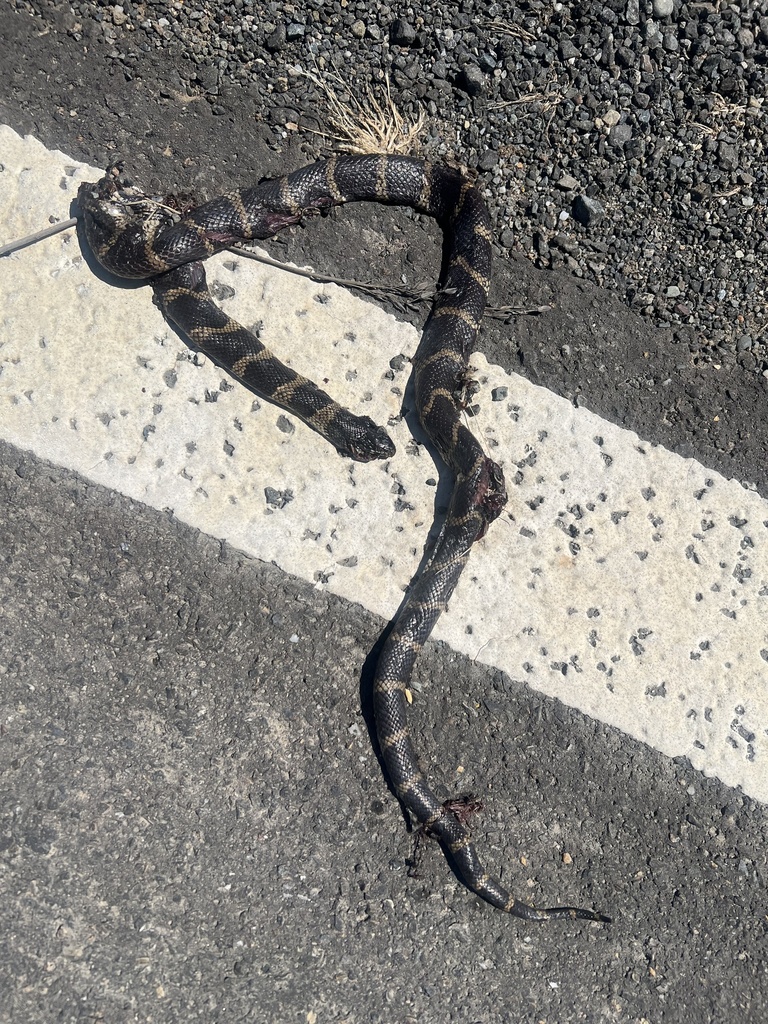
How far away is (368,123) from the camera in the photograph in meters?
4.71

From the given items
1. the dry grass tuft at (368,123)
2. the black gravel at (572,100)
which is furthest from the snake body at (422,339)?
the black gravel at (572,100)

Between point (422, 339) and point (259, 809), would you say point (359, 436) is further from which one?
point (259, 809)

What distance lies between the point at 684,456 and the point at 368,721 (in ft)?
8.62

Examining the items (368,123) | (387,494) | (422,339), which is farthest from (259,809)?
(368,123)

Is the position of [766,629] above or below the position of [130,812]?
above

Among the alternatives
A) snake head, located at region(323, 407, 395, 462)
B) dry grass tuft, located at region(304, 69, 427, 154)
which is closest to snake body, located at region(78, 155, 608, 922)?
snake head, located at region(323, 407, 395, 462)

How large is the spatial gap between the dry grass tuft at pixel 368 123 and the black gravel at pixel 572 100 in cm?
7

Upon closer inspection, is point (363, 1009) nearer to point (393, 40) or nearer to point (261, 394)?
point (261, 394)

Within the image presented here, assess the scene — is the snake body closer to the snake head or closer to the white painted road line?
the snake head

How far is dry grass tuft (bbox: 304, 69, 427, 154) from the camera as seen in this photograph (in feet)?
15.5

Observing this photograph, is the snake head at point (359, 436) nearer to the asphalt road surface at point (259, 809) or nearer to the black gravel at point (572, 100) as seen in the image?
the asphalt road surface at point (259, 809)

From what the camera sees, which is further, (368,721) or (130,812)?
(368,721)

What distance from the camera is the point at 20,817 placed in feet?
12.5

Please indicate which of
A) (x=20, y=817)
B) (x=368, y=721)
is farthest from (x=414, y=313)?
(x=20, y=817)
